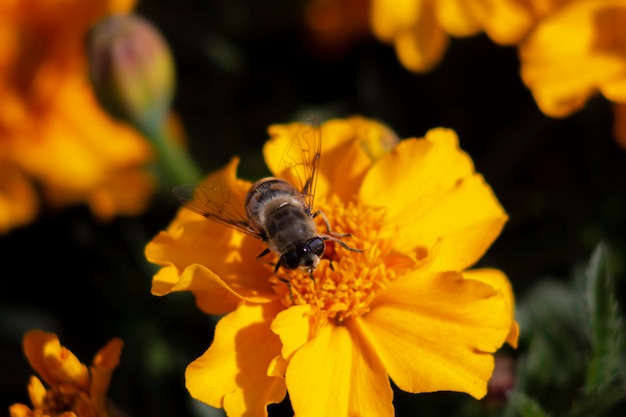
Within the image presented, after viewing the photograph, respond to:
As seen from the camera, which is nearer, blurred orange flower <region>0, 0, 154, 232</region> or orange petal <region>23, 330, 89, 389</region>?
orange petal <region>23, 330, 89, 389</region>

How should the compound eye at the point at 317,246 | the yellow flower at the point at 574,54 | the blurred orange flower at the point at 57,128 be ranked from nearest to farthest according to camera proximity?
1. the compound eye at the point at 317,246
2. the yellow flower at the point at 574,54
3. the blurred orange flower at the point at 57,128

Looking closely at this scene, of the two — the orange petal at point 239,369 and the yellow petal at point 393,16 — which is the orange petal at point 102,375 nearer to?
the orange petal at point 239,369

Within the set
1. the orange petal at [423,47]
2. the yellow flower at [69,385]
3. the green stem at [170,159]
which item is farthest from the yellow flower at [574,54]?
the yellow flower at [69,385]

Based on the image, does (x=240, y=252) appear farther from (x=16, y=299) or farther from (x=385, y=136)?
(x=16, y=299)

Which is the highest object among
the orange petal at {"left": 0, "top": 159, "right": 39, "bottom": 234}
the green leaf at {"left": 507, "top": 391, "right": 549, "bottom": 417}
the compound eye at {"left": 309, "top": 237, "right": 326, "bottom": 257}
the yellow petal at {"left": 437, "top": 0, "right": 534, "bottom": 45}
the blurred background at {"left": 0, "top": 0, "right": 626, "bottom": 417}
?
the yellow petal at {"left": 437, "top": 0, "right": 534, "bottom": 45}

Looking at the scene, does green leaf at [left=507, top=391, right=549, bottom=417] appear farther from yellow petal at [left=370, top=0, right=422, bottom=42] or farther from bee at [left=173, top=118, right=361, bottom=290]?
yellow petal at [left=370, top=0, right=422, bottom=42]

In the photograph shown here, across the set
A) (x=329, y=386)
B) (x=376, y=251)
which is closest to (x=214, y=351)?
(x=329, y=386)

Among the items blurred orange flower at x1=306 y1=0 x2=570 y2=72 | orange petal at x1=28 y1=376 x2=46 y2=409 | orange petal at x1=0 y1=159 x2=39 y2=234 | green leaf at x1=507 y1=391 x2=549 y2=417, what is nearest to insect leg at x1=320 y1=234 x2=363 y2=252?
green leaf at x1=507 y1=391 x2=549 y2=417
